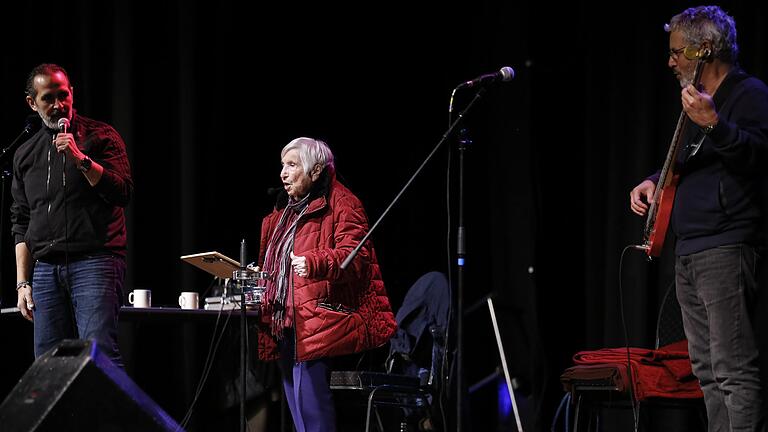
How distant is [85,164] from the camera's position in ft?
11.2

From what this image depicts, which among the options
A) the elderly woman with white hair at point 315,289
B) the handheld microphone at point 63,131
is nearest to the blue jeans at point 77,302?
the handheld microphone at point 63,131

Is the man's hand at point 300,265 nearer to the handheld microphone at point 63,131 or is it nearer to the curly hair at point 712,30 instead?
the handheld microphone at point 63,131

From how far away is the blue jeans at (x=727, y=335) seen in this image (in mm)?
2773

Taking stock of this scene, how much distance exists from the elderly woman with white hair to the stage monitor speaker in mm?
997

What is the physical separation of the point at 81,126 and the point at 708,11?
2328 mm

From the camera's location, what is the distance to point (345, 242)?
138 inches

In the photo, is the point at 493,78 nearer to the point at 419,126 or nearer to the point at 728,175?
the point at 728,175

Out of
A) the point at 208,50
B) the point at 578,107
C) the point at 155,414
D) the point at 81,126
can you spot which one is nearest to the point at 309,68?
the point at 208,50

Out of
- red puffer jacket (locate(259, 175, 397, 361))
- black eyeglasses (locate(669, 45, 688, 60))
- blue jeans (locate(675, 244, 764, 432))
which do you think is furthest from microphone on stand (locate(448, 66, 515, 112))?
blue jeans (locate(675, 244, 764, 432))

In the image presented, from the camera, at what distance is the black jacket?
139 inches

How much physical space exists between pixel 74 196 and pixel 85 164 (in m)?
0.22

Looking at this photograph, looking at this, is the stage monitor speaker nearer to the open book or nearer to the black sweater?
the open book

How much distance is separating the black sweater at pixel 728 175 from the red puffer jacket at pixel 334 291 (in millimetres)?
1147

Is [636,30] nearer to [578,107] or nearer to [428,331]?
[578,107]
